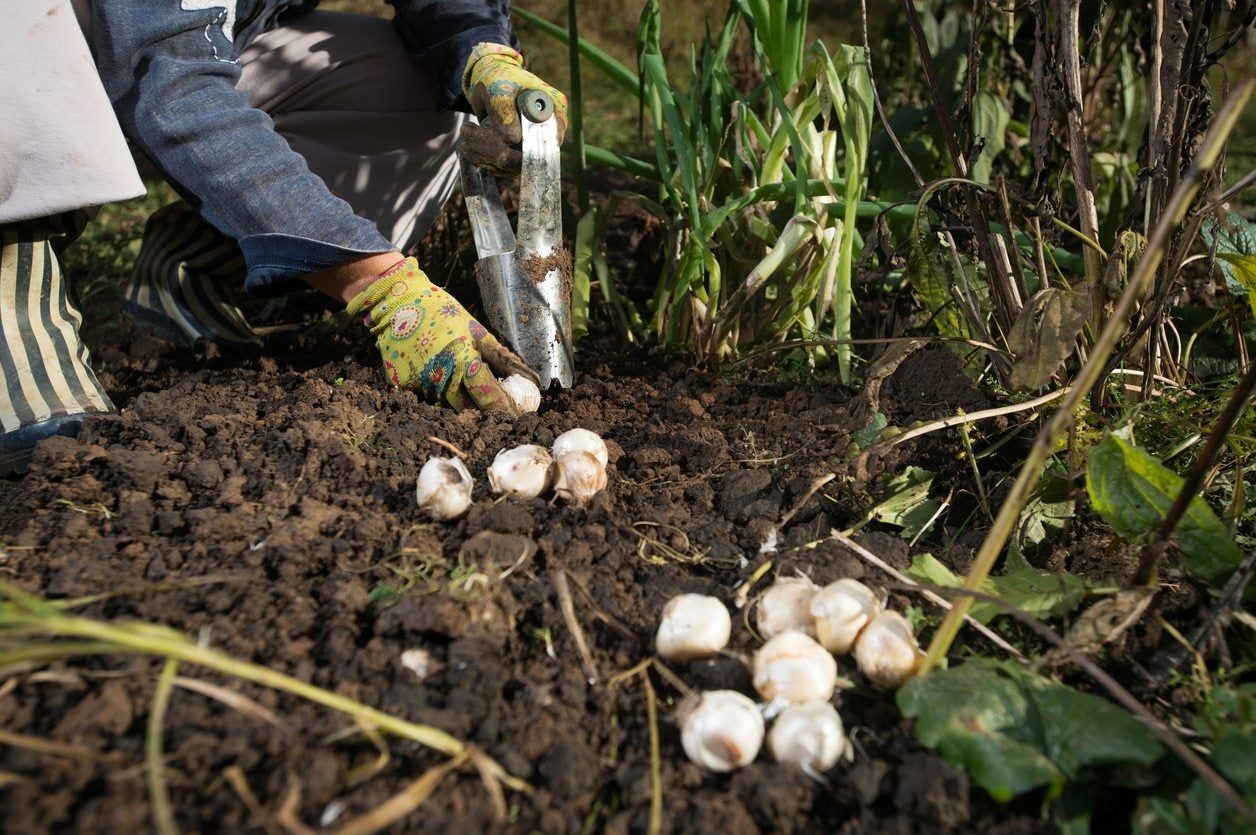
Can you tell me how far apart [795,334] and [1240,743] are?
3.95ft

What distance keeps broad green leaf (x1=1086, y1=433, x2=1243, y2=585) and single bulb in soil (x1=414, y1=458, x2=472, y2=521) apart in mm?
784

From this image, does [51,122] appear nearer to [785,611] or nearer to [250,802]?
[250,802]

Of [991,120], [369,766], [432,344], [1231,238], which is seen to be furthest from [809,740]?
→ [991,120]

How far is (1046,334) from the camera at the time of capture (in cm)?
119

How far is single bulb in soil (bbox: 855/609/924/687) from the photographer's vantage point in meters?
0.97

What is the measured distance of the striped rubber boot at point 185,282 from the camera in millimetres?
2020

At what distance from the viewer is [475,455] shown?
4.52 ft

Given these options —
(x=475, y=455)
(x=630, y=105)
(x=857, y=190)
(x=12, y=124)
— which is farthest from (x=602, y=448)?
(x=630, y=105)

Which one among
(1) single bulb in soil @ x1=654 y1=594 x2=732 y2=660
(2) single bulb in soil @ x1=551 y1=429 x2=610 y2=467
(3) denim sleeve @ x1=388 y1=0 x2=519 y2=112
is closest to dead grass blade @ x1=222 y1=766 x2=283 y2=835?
(1) single bulb in soil @ x1=654 y1=594 x2=732 y2=660

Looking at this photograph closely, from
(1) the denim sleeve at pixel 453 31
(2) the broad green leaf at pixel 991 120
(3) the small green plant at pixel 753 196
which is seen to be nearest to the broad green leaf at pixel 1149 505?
(3) the small green plant at pixel 753 196

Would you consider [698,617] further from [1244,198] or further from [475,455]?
[1244,198]

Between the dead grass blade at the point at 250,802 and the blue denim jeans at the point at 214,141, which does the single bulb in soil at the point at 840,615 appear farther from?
the blue denim jeans at the point at 214,141

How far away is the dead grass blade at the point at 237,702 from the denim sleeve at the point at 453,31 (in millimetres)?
1440

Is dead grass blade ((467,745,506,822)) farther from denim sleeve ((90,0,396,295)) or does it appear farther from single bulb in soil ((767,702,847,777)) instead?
denim sleeve ((90,0,396,295))
